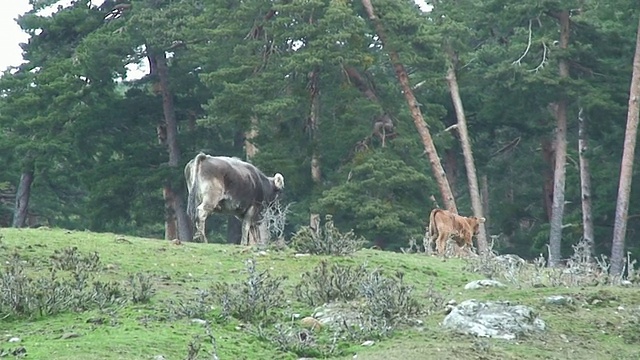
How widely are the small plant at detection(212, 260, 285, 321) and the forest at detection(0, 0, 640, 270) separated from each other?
21431mm

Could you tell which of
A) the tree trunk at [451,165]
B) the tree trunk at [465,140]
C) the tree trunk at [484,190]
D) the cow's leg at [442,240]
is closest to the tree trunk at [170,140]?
the tree trunk at [465,140]

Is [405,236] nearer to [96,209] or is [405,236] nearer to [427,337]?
[96,209]

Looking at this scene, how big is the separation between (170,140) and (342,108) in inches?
240

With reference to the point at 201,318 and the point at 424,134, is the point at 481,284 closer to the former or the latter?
the point at 201,318

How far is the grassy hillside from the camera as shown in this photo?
10.3 meters

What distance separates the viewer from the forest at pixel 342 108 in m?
35.8

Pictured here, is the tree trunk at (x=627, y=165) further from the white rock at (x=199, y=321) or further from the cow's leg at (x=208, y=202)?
the white rock at (x=199, y=321)

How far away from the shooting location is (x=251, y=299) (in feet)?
38.3

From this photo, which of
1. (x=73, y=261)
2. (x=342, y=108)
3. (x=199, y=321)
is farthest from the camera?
(x=342, y=108)

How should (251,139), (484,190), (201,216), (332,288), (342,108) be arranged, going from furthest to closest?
(484,190) → (342,108) → (251,139) → (201,216) → (332,288)

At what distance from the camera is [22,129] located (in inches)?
1610

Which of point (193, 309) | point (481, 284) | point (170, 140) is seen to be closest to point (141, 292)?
point (193, 309)

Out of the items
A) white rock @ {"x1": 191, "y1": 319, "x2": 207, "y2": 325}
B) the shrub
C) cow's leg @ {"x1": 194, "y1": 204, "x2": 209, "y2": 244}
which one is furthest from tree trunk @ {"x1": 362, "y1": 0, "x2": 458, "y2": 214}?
white rock @ {"x1": 191, "y1": 319, "x2": 207, "y2": 325}

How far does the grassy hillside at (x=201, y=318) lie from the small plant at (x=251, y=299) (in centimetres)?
8
